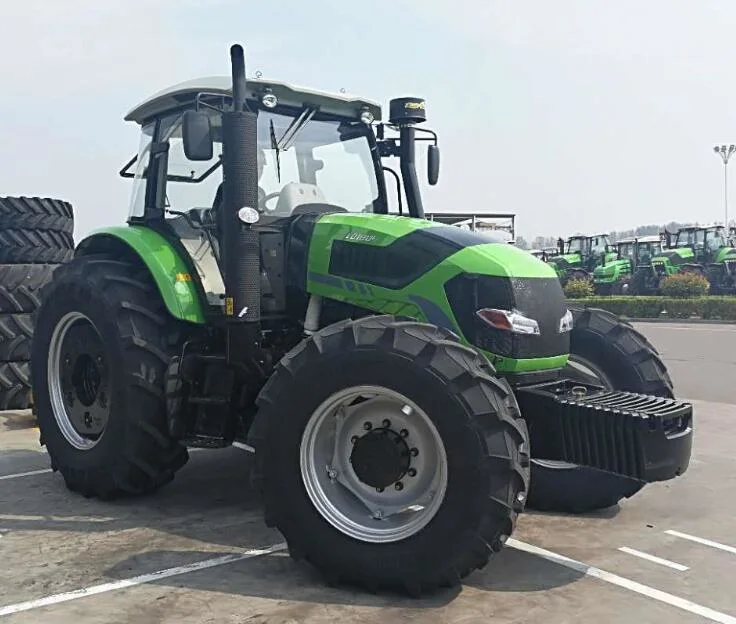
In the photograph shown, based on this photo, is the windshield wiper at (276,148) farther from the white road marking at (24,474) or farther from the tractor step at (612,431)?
the white road marking at (24,474)

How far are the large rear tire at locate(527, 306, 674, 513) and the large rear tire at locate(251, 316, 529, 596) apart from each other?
1.47 meters

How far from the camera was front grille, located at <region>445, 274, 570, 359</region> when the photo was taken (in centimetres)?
453

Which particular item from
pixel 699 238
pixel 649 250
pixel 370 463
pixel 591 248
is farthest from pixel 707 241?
pixel 370 463

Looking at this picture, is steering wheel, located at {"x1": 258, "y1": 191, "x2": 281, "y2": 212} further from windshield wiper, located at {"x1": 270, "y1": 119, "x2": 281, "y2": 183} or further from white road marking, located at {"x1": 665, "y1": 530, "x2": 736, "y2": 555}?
white road marking, located at {"x1": 665, "y1": 530, "x2": 736, "y2": 555}

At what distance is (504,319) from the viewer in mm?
4520

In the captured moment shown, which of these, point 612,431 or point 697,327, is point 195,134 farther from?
point 697,327

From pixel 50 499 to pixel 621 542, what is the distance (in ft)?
11.9

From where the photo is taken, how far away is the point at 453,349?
12.8ft

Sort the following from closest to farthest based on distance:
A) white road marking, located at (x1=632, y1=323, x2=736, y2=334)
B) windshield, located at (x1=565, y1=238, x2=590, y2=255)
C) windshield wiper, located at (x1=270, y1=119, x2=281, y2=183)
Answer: windshield wiper, located at (x1=270, y1=119, x2=281, y2=183), white road marking, located at (x1=632, y1=323, x2=736, y2=334), windshield, located at (x1=565, y1=238, x2=590, y2=255)

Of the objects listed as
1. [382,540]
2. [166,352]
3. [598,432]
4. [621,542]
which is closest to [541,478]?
[621,542]

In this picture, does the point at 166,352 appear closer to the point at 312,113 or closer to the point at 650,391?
the point at 312,113

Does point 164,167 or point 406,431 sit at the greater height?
point 164,167

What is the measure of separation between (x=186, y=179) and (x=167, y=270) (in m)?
0.75

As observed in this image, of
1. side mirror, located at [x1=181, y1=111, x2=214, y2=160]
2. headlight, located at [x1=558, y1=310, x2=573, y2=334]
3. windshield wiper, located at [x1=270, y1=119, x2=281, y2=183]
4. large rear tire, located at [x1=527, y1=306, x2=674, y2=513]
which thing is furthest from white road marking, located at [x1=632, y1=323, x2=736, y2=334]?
side mirror, located at [x1=181, y1=111, x2=214, y2=160]
